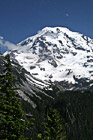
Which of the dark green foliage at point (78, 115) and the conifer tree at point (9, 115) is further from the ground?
the dark green foliage at point (78, 115)

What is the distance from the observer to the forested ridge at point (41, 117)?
1538 cm

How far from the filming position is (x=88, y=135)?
112875 mm

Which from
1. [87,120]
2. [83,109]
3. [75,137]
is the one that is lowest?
[75,137]

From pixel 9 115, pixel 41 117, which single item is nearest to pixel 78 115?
pixel 41 117

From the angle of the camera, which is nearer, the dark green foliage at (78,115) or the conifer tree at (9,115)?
the conifer tree at (9,115)

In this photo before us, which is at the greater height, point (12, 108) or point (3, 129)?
point (12, 108)

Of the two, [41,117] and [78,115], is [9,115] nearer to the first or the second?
[41,117]

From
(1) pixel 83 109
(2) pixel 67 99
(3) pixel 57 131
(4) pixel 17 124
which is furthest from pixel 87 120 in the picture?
(4) pixel 17 124

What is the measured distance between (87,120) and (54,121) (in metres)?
115

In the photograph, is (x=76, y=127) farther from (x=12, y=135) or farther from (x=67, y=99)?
(x=12, y=135)

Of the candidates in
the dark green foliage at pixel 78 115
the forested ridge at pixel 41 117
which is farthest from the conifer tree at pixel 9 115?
the dark green foliage at pixel 78 115

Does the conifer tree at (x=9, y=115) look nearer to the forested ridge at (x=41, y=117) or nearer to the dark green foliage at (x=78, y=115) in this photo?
the forested ridge at (x=41, y=117)

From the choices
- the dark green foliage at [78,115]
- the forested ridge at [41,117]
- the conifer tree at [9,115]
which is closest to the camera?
the conifer tree at [9,115]

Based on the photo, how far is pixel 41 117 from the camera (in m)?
152
